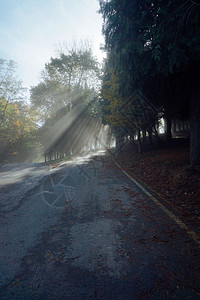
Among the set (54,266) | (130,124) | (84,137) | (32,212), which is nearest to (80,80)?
(84,137)

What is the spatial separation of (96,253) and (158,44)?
20.2 feet

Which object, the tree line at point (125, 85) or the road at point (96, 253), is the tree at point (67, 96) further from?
the road at point (96, 253)

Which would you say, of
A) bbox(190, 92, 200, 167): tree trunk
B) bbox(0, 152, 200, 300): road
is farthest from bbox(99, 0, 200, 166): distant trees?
bbox(0, 152, 200, 300): road

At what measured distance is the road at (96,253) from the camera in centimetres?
224

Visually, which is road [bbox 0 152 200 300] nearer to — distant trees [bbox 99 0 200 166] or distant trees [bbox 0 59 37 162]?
distant trees [bbox 99 0 200 166]

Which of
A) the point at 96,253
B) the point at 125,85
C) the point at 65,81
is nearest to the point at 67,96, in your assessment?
the point at 65,81

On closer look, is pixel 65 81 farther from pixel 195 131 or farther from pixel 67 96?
pixel 195 131

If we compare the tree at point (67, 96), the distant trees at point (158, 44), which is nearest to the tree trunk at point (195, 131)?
the distant trees at point (158, 44)

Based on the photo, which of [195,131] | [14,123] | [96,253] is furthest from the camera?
[14,123]

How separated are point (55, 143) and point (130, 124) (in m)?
20.1

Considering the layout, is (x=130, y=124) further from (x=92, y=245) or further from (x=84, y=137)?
(x=84, y=137)

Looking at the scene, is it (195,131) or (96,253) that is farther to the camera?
(195,131)

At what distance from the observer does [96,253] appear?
2.96 m

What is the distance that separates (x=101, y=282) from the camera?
7.65 feet
